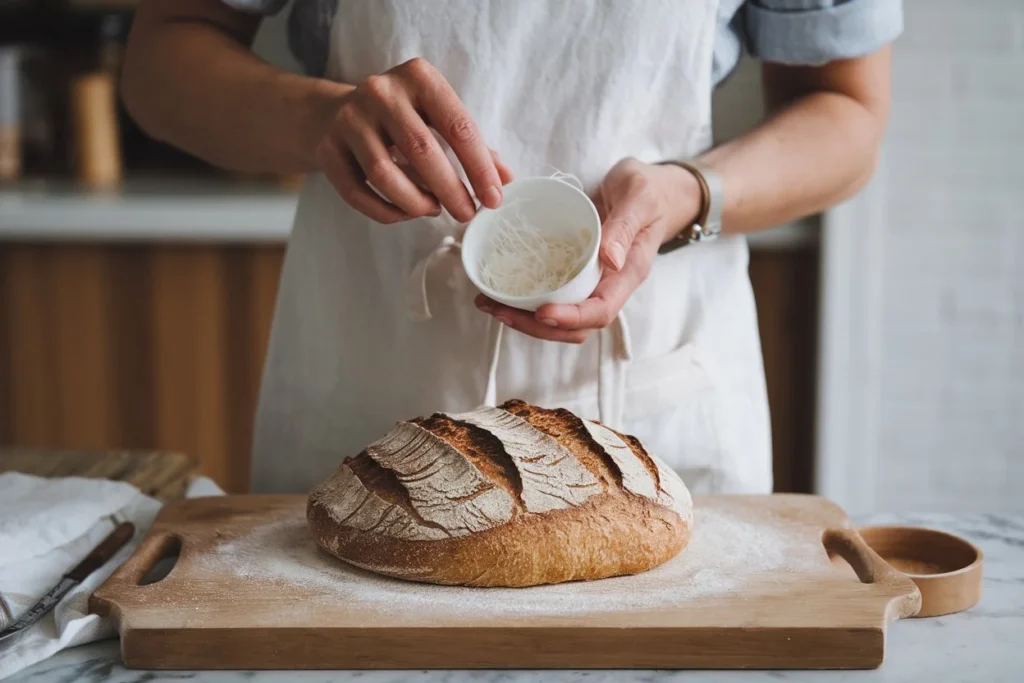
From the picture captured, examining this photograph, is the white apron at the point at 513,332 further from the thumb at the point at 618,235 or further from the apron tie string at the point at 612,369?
the thumb at the point at 618,235

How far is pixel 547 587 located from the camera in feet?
3.03

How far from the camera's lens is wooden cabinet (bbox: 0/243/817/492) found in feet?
8.29

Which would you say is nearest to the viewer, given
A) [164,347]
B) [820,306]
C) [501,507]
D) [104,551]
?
[501,507]

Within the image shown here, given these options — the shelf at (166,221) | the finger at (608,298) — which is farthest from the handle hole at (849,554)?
the shelf at (166,221)

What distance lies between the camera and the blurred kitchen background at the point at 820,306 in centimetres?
241

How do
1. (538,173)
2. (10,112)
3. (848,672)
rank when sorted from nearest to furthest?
(848,672)
(538,173)
(10,112)

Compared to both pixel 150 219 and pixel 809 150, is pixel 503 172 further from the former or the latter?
pixel 150 219

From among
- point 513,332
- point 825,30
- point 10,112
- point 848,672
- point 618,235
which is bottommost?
point 848,672

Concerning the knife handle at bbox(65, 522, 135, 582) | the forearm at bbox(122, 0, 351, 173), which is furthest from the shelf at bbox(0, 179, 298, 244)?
the knife handle at bbox(65, 522, 135, 582)

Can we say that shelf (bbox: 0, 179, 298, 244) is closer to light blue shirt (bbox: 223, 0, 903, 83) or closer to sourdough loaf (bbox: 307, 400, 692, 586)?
light blue shirt (bbox: 223, 0, 903, 83)

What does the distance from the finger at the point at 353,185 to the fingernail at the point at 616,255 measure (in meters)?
0.19

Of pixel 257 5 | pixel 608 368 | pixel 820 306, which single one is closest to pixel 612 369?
pixel 608 368

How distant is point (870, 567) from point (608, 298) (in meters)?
0.33

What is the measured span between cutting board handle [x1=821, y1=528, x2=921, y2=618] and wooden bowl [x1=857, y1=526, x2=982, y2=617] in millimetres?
17
